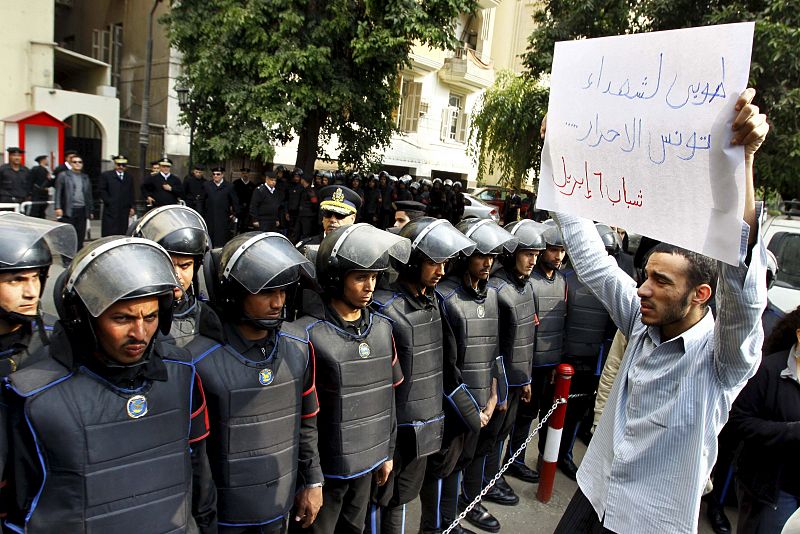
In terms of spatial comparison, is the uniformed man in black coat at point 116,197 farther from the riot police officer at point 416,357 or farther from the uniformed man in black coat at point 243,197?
the riot police officer at point 416,357

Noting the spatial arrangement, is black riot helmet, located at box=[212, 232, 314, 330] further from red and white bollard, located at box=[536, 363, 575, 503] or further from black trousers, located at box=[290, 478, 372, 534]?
red and white bollard, located at box=[536, 363, 575, 503]

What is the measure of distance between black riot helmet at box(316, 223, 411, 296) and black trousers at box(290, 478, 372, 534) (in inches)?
37.6

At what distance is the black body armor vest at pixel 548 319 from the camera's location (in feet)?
15.7

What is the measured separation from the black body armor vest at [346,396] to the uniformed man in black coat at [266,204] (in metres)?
10.3

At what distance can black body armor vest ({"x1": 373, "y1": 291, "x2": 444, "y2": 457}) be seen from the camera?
3.39 metres

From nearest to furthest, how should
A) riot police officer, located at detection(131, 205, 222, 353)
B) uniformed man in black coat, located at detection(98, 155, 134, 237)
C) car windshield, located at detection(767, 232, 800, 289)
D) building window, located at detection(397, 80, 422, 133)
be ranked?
riot police officer, located at detection(131, 205, 222, 353)
car windshield, located at detection(767, 232, 800, 289)
uniformed man in black coat, located at detection(98, 155, 134, 237)
building window, located at detection(397, 80, 422, 133)

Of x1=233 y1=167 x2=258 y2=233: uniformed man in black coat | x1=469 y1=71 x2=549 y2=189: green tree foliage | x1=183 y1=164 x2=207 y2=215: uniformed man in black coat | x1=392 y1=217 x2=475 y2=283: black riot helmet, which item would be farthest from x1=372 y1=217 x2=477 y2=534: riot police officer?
x1=469 y1=71 x2=549 y2=189: green tree foliage

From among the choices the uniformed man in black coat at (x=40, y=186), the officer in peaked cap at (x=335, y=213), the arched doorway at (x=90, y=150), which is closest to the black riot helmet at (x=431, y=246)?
the officer in peaked cap at (x=335, y=213)

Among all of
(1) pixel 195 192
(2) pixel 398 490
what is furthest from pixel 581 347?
(1) pixel 195 192

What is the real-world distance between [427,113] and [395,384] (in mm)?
25052

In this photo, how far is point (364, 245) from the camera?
304 cm

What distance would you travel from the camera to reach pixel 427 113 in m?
27.1

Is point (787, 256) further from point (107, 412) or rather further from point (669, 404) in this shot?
point (107, 412)

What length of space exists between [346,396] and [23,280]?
5.06ft
